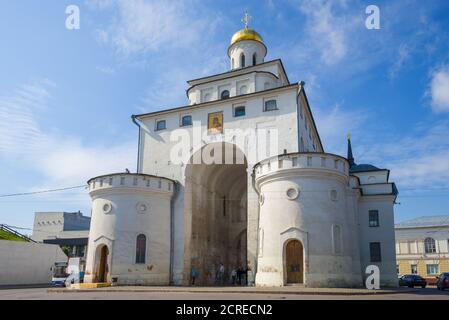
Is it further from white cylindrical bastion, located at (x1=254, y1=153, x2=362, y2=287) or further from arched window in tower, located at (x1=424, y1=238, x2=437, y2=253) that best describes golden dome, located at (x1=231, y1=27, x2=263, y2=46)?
arched window in tower, located at (x1=424, y1=238, x2=437, y2=253)

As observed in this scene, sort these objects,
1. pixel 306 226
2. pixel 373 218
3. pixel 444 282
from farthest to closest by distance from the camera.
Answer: pixel 373 218, pixel 444 282, pixel 306 226

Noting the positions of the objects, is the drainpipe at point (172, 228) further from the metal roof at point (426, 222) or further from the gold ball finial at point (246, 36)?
the metal roof at point (426, 222)

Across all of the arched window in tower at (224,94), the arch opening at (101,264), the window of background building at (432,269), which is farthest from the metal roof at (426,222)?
the arch opening at (101,264)

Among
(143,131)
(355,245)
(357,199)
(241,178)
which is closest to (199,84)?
(143,131)

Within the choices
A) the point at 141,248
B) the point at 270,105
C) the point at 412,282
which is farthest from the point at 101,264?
the point at 412,282

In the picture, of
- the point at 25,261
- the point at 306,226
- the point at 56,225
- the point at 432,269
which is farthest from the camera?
the point at 56,225

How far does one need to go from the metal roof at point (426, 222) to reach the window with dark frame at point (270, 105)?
104ft

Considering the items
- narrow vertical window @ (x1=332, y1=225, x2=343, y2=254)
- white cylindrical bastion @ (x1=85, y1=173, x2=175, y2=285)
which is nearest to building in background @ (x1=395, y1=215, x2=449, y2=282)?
narrow vertical window @ (x1=332, y1=225, x2=343, y2=254)

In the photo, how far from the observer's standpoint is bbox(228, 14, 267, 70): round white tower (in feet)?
113

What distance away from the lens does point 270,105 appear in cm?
2700

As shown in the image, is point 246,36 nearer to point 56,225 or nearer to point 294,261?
point 294,261

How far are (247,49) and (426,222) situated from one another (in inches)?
1272

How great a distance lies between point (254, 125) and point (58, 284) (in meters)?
19.5
